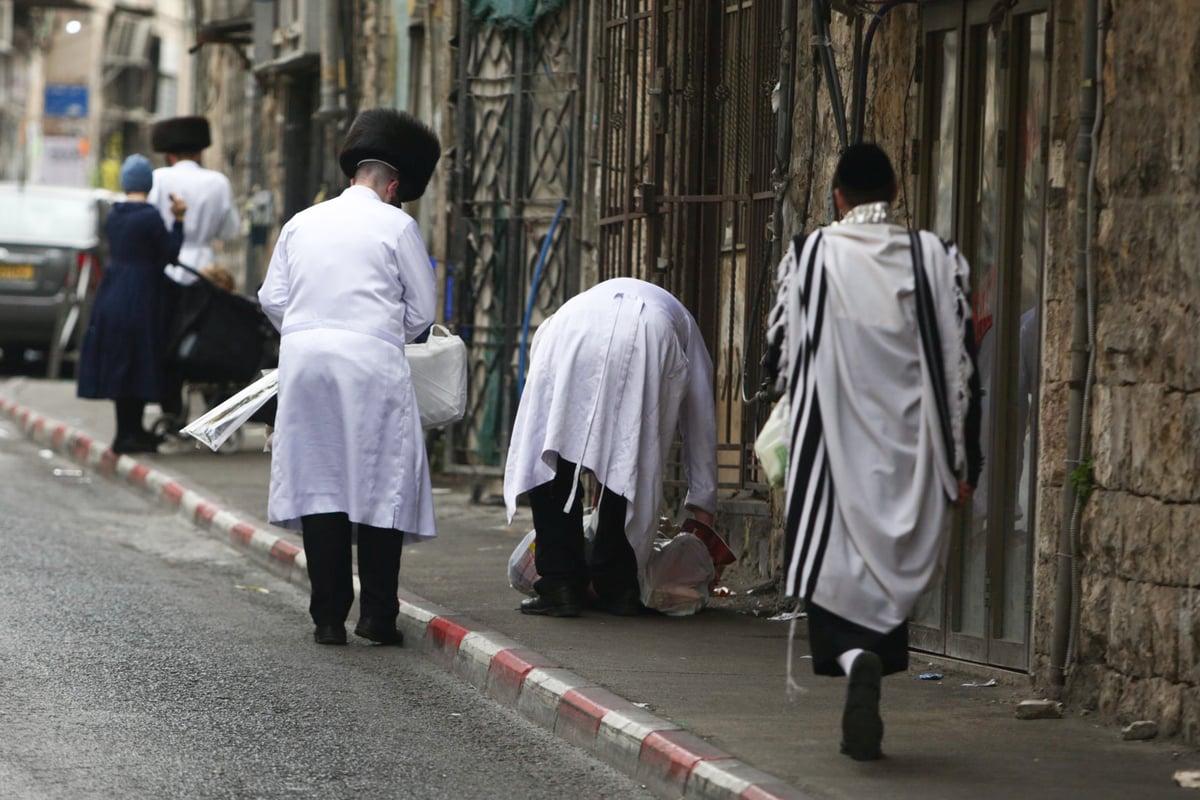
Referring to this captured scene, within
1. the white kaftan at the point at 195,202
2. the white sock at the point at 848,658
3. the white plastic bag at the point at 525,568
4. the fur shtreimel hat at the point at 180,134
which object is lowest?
the white plastic bag at the point at 525,568

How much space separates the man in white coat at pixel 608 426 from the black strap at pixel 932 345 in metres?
2.77

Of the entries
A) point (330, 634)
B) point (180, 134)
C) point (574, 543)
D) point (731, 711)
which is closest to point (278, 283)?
point (330, 634)

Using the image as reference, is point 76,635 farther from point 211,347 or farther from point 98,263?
point 98,263

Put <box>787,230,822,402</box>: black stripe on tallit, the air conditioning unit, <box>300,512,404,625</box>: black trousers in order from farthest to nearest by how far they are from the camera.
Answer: the air conditioning unit < <box>300,512,404,625</box>: black trousers < <box>787,230,822,402</box>: black stripe on tallit

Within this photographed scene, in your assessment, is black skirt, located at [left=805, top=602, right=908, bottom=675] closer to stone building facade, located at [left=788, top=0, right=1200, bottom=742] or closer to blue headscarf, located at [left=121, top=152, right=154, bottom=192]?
stone building facade, located at [left=788, top=0, right=1200, bottom=742]

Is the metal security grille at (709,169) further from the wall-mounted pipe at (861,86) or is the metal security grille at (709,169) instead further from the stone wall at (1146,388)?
the stone wall at (1146,388)

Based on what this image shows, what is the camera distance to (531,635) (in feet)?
27.5

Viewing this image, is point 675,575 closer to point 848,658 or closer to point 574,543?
point 574,543

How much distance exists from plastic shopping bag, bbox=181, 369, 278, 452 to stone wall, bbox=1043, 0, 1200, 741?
351 cm

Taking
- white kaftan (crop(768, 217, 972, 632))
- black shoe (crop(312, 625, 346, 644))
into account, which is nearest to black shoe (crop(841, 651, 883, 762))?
white kaftan (crop(768, 217, 972, 632))

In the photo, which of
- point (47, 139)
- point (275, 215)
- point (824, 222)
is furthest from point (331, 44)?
point (47, 139)

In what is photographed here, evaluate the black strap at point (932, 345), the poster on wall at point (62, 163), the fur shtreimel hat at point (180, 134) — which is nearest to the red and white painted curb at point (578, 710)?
the black strap at point (932, 345)

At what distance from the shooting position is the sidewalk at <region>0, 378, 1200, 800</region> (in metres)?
5.93

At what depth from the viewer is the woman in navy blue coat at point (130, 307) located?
14.9 m
